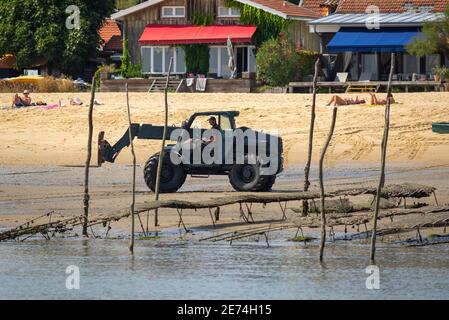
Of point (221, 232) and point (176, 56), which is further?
point (176, 56)

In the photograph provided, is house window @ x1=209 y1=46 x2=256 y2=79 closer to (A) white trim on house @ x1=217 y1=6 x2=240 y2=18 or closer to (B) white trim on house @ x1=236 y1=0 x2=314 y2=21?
(A) white trim on house @ x1=217 y1=6 x2=240 y2=18

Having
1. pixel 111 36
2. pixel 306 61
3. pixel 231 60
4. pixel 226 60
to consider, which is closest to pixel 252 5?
pixel 226 60

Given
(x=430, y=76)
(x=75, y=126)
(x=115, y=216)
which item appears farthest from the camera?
(x=430, y=76)

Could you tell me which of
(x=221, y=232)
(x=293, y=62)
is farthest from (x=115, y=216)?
(x=293, y=62)

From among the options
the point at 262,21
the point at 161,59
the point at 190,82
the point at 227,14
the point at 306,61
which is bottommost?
the point at 190,82

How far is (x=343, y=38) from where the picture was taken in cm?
5272

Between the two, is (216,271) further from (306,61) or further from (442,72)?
(306,61)

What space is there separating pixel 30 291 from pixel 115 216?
3.12m

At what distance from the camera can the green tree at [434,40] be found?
160 ft

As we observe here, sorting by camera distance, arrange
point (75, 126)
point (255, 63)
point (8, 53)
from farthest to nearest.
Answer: point (8, 53)
point (255, 63)
point (75, 126)

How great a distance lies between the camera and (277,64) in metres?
50.5

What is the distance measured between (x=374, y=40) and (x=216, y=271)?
99.8 feet

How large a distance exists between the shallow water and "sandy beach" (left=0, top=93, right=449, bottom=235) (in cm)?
188

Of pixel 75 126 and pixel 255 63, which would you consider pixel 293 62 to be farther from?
pixel 75 126
